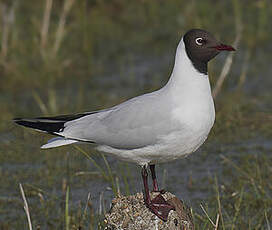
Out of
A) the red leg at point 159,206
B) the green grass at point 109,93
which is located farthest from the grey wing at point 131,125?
the green grass at point 109,93

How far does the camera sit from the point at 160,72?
8383 millimetres

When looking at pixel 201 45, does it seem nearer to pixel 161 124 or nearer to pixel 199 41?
pixel 199 41

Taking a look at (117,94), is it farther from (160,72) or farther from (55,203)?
(55,203)

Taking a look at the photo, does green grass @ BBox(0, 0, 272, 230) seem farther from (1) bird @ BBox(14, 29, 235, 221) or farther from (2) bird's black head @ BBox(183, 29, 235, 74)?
(2) bird's black head @ BBox(183, 29, 235, 74)

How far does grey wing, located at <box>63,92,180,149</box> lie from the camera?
169 inches

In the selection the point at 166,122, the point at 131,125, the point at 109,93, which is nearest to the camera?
the point at 166,122

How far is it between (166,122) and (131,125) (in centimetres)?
28

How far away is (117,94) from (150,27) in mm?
1785

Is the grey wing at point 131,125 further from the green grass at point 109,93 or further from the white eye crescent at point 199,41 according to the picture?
the green grass at point 109,93

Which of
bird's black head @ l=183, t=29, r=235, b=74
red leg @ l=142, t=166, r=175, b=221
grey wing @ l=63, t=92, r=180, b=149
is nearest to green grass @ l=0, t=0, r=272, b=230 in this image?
grey wing @ l=63, t=92, r=180, b=149

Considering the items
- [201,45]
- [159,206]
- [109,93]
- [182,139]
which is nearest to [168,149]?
[182,139]

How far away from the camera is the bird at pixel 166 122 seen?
415cm

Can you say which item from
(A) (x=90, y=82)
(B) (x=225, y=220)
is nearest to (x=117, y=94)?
(A) (x=90, y=82)

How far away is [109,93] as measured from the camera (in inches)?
314
